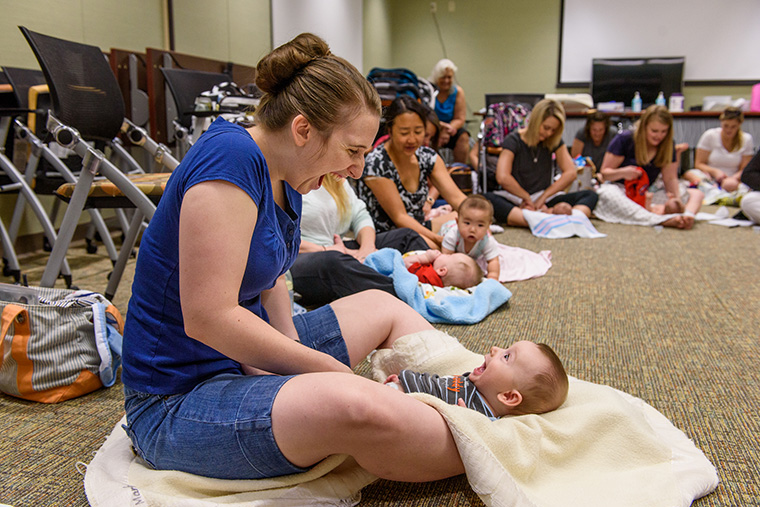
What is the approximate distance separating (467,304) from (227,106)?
1.80 metres

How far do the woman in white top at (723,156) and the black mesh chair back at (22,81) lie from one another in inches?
216

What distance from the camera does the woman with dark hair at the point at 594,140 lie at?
5500 millimetres

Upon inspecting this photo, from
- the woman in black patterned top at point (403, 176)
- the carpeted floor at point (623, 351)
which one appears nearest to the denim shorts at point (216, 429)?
the carpeted floor at point (623, 351)

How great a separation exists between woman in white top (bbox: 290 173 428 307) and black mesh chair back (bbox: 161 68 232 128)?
103 centimetres

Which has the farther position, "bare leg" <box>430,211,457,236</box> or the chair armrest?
"bare leg" <box>430,211,457,236</box>

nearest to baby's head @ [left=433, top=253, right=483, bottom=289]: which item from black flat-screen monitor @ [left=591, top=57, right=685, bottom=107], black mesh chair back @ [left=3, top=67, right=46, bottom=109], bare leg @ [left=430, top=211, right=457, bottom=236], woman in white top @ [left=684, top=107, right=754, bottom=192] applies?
bare leg @ [left=430, top=211, right=457, bottom=236]

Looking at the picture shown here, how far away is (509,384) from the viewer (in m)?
1.24

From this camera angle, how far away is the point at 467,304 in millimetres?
2150

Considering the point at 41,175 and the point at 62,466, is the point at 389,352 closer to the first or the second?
the point at 62,466

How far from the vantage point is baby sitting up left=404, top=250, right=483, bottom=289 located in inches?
95.6

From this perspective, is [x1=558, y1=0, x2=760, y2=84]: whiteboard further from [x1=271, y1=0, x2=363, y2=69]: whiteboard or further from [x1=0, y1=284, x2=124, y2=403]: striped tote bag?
[x1=0, y1=284, x2=124, y2=403]: striped tote bag

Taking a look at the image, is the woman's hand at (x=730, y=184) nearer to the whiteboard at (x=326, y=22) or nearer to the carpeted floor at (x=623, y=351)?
the carpeted floor at (x=623, y=351)

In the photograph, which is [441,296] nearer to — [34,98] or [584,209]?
[34,98]

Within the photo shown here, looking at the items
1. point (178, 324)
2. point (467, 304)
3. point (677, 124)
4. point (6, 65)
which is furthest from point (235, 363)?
point (677, 124)
